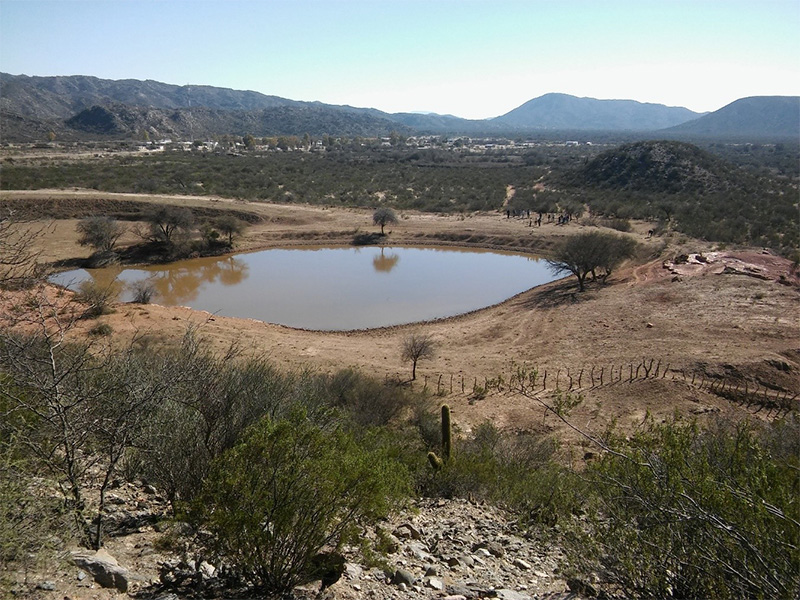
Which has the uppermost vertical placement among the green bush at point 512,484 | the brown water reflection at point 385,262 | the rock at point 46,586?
the rock at point 46,586

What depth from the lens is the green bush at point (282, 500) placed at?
14.4 feet

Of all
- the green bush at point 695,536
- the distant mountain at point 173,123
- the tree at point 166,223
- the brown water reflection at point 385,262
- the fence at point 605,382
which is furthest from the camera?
the distant mountain at point 173,123

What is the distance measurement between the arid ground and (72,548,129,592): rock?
8587mm

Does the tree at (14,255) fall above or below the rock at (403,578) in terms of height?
above

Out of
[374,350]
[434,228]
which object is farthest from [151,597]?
[434,228]

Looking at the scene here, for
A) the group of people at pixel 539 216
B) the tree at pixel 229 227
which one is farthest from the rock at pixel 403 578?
the group of people at pixel 539 216

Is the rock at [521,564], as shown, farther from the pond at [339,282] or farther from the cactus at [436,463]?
the pond at [339,282]

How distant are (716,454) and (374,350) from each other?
13.9 m

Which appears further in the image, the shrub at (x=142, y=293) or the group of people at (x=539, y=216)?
the group of people at (x=539, y=216)

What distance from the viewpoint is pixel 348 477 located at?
459cm

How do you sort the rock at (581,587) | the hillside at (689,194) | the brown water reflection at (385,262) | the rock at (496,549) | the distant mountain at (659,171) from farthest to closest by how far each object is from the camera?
the distant mountain at (659,171) → the hillside at (689,194) → the brown water reflection at (385,262) → the rock at (496,549) → the rock at (581,587)

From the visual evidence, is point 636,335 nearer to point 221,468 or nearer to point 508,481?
point 508,481

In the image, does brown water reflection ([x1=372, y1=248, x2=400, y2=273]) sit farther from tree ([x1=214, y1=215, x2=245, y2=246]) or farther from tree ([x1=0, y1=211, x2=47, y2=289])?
tree ([x1=0, y1=211, x2=47, y2=289])

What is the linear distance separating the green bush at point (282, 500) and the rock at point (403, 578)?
108 centimetres
